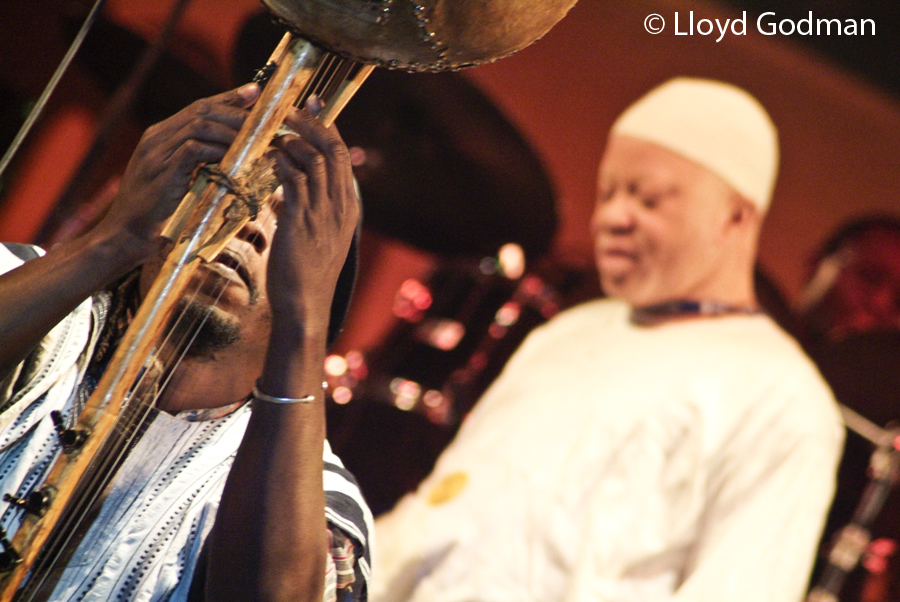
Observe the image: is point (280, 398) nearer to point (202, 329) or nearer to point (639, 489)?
point (202, 329)

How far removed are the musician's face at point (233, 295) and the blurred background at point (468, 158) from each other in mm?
729

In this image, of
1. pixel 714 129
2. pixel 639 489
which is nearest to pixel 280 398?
pixel 639 489

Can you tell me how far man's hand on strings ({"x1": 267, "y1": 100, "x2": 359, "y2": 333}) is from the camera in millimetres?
614

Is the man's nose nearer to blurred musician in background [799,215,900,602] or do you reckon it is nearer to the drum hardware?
blurred musician in background [799,215,900,602]

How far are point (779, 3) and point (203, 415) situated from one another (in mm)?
2425

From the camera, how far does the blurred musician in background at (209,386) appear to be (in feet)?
2.07

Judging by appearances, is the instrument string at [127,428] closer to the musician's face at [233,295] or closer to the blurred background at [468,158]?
the musician's face at [233,295]

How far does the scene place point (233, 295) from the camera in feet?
2.52

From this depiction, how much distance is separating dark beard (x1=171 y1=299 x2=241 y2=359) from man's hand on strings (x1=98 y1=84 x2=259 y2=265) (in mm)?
99

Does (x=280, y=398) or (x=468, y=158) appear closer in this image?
(x=280, y=398)

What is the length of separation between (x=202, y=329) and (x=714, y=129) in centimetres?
158

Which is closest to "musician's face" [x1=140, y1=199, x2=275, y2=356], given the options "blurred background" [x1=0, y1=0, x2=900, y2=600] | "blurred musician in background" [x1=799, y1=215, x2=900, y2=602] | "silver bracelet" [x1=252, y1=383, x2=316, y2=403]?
"silver bracelet" [x1=252, y1=383, x2=316, y2=403]

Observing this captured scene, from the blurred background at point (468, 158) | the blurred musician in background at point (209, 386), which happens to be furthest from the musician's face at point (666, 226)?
the blurred musician in background at point (209, 386)

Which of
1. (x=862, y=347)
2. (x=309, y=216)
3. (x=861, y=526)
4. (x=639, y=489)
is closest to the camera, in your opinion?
(x=309, y=216)
